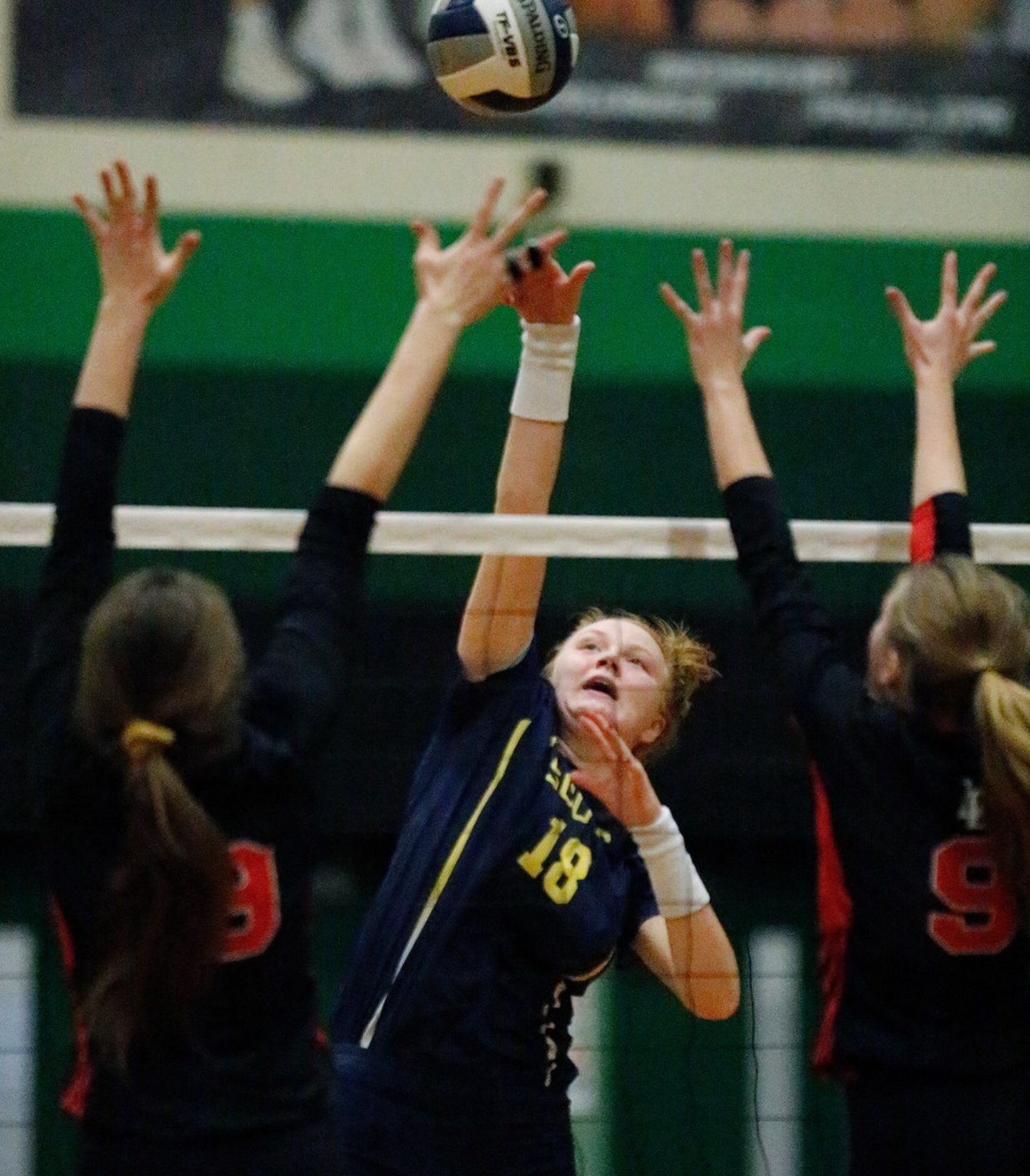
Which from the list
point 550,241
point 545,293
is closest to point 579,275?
point 545,293

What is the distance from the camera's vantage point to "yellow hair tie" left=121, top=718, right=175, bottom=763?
6.69 ft

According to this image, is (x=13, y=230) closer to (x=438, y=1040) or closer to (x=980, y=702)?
(x=438, y=1040)

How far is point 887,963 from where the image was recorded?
91.4 inches

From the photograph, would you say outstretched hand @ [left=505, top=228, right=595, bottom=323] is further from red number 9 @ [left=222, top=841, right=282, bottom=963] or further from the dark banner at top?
the dark banner at top

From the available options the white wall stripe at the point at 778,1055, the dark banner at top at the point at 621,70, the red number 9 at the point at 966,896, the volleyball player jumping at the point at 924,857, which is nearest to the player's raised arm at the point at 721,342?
the volleyball player jumping at the point at 924,857

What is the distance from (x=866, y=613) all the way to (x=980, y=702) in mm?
2770

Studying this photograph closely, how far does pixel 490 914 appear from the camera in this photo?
272cm

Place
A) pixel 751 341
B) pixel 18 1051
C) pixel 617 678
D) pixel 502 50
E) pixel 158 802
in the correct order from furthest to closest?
1. pixel 18 1051
2. pixel 502 50
3. pixel 617 678
4. pixel 751 341
5. pixel 158 802

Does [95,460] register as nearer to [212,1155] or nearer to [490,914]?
[212,1155]

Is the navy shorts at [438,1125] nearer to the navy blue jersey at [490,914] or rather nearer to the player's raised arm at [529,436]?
the navy blue jersey at [490,914]

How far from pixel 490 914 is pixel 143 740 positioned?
2.79ft

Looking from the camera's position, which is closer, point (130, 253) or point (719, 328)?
point (130, 253)

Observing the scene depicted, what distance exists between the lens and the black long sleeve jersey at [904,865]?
2.29 m

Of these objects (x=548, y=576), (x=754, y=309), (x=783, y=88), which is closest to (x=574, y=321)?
(x=548, y=576)
